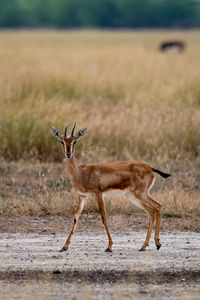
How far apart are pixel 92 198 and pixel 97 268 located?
8.50 feet

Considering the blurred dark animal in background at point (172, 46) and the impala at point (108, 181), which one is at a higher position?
the blurred dark animal in background at point (172, 46)

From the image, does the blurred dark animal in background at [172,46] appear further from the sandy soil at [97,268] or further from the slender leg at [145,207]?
the slender leg at [145,207]

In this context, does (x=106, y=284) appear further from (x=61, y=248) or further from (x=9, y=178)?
(x=9, y=178)

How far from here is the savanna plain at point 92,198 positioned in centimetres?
591

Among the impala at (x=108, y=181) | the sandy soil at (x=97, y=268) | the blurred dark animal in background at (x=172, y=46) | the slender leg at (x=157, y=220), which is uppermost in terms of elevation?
the blurred dark animal in background at (x=172, y=46)

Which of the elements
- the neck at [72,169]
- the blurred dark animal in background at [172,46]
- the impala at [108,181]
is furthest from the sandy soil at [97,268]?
the blurred dark animal in background at [172,46]

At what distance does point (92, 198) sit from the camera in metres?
8.74

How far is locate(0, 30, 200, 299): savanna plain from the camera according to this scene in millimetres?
5906

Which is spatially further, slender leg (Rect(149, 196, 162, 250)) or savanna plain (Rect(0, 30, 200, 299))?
slender leg (Rect(149, 196, 162, 250))

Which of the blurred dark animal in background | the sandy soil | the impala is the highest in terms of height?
the blurred dark animal in background

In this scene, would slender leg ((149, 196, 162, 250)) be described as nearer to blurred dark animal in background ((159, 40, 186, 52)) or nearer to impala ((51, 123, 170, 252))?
impala ((51, 123, 170, 252))

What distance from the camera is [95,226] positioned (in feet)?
26.0

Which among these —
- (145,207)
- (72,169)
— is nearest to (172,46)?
(145,207)

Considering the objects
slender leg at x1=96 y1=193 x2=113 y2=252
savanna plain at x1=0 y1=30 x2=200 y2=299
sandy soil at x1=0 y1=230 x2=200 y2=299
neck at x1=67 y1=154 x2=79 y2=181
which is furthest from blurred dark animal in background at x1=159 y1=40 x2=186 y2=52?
slender leg at x1=96 y1=193 x2=113 y2=252
